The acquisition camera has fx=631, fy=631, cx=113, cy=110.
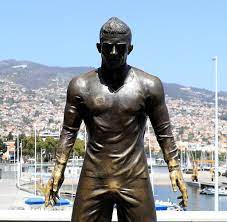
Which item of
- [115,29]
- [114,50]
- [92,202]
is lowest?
[92,202]

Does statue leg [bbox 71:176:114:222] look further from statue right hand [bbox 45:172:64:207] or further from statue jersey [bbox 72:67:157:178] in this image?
statue right hand [bbox 45:172:64:207]

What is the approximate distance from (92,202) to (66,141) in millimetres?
551

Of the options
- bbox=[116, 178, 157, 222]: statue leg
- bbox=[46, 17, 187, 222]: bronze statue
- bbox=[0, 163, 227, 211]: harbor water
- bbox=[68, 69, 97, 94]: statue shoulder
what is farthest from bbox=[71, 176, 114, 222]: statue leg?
bbox=[0, 163, 227, 211]: harbor water

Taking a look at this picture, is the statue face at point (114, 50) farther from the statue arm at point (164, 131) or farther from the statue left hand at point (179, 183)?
the statue left hand at point (179, 183)

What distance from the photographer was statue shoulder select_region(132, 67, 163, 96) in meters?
5.03

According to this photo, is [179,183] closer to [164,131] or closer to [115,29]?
[164,131]

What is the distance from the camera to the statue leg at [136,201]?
4930mm

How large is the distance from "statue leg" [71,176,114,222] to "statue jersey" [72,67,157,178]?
75mm

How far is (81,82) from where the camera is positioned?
5074 mm

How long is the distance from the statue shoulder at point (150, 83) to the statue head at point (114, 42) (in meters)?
0.21

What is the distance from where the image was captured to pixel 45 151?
87.9m

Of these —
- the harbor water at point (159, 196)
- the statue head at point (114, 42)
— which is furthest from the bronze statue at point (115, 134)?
the harbor water at point (159, 196)

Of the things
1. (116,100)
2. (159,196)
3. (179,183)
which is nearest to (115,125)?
(116,100)

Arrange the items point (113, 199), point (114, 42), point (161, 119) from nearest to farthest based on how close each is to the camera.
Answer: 1. point (114, 42)
2. point (113, 199)
3. point (161, 119)
